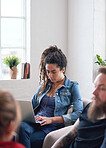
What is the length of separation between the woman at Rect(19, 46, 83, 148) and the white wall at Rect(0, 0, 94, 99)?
1.20m

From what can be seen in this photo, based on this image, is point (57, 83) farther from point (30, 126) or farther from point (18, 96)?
point (18, 96)

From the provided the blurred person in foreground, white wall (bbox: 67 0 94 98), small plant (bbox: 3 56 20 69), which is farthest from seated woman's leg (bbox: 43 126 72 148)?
small plant (bbox: 3 56 20 69)

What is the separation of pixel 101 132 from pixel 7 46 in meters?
2.90

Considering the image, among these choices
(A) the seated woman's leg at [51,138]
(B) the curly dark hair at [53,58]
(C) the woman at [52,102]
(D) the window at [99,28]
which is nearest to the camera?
(A) the seated woman's leg at [51,138]

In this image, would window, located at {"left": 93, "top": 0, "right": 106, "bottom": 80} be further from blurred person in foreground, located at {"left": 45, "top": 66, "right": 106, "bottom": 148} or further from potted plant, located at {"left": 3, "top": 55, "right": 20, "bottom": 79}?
→ blurred person in foreground, located at {"left": 45, "top": 66, "right": 106, "bottom": 148}

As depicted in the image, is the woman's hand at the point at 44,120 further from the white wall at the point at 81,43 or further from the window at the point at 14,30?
the window at the point at 14,30

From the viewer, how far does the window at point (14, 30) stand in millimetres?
4348

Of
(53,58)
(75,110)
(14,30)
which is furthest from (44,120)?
(14,30)

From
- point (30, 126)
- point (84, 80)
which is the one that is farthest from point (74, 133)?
point (84, 80)

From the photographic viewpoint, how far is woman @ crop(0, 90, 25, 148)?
38.7 inches

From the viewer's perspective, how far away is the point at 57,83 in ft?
9.35

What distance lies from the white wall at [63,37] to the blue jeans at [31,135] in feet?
5.08

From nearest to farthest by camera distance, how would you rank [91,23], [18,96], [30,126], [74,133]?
[74,133] → [30,126] → [91,23] → [18,96]

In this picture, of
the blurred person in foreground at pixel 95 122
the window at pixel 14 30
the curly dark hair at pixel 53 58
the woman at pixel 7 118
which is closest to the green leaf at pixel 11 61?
the window at pixel 14 30
